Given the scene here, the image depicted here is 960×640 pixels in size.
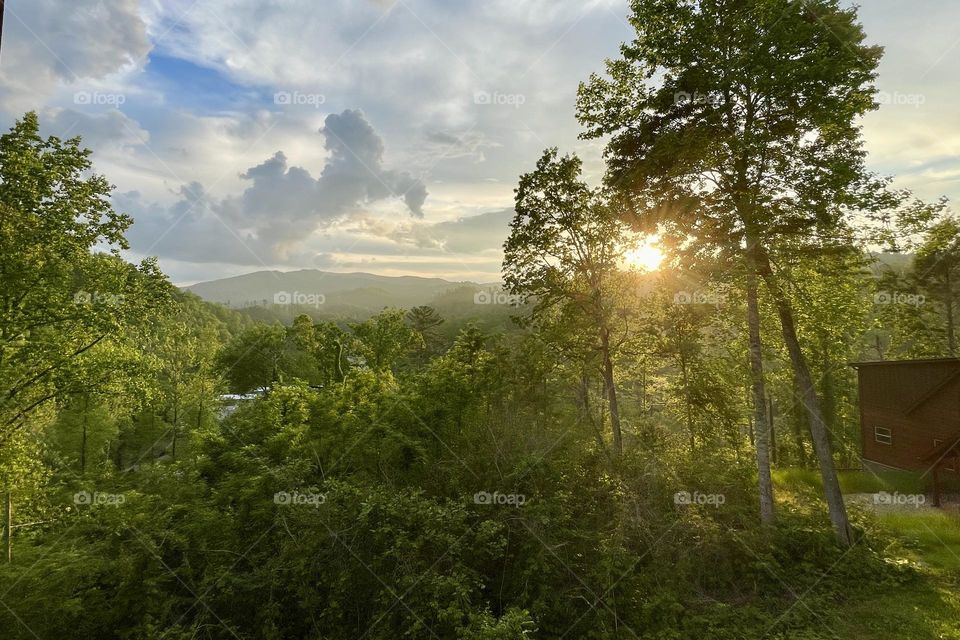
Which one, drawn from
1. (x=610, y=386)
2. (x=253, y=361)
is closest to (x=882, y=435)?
(x=610, y=386)

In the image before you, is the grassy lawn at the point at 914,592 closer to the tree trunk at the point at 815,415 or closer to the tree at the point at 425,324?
the tree trunk at the point at 815,415

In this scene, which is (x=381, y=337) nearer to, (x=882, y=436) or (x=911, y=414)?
(x=882, y=436)

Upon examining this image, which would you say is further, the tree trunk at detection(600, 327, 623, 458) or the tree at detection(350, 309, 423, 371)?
the tree at detection(350, 309, 423, 371)

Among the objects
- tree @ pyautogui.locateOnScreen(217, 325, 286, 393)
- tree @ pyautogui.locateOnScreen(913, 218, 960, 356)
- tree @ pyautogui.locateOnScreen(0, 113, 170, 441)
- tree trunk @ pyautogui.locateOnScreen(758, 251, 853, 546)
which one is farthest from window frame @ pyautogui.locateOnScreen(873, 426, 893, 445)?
tree @ pyautogui.locateOnScreen(217, 325, 286, 393)

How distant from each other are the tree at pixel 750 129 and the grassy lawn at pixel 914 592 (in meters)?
2.04

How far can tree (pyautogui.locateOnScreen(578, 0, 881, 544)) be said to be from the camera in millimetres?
10680

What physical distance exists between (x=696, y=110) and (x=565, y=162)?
16.0 feet

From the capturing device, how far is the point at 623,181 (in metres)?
14.0

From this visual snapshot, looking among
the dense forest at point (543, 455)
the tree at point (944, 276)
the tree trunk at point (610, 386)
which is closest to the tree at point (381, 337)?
the dense forest at point (543, 455)

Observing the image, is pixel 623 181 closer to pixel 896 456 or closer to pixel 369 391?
pixel 369 391

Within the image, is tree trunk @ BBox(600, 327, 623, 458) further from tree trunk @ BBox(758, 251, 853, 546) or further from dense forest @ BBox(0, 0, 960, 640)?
tree trunk @ BBox(758, 251, 853, 546)

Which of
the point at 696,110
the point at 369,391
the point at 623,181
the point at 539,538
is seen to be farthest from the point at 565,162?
the point at 539,538

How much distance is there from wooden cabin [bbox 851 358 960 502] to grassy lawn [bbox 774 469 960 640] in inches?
247

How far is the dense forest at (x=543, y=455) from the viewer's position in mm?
8828
